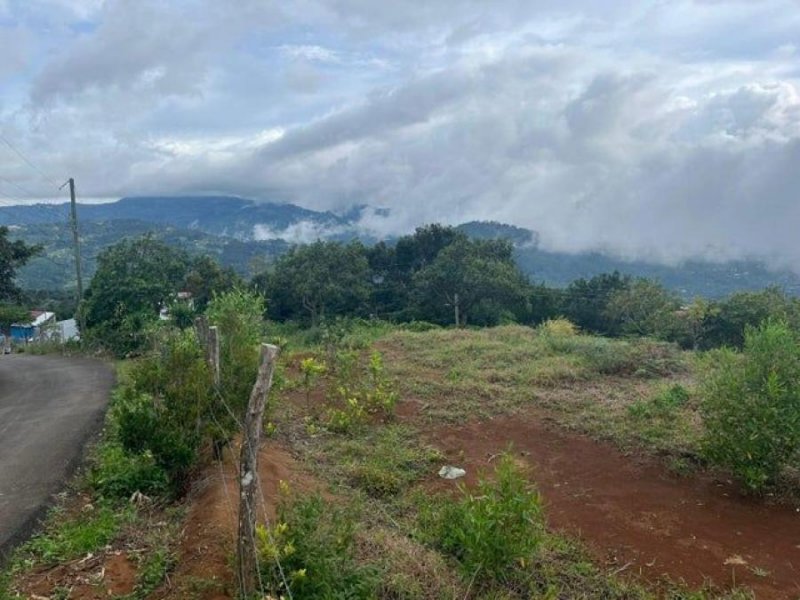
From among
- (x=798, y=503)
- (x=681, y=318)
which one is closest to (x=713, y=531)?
(x=798, y=503)

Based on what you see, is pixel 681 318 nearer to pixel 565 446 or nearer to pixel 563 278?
pixel 565 446

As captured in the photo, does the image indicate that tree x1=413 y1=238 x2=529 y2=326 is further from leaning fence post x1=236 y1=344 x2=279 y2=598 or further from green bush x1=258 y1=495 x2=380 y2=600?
leaning fence post x1=236 y1=344 x2=279 y2=598

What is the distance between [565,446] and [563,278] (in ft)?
374

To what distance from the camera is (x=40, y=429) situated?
10.3 meters

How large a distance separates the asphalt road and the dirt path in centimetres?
511

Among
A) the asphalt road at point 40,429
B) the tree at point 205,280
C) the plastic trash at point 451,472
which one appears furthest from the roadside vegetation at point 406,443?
the tree at point 205,280

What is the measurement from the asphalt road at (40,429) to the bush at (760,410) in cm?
Answer: 780

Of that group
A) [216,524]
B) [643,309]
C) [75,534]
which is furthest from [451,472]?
[643,309]

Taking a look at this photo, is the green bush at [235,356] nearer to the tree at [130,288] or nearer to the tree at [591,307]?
the tree at [130,288]

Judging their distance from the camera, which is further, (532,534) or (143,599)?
(532,534)

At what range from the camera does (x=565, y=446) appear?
9758 mm

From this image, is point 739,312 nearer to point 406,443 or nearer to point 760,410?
point 760,410

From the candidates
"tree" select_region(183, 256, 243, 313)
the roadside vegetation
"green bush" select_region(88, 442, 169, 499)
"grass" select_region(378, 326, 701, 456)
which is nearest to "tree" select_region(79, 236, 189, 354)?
the roadside vegetation

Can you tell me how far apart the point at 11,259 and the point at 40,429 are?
791 cm
